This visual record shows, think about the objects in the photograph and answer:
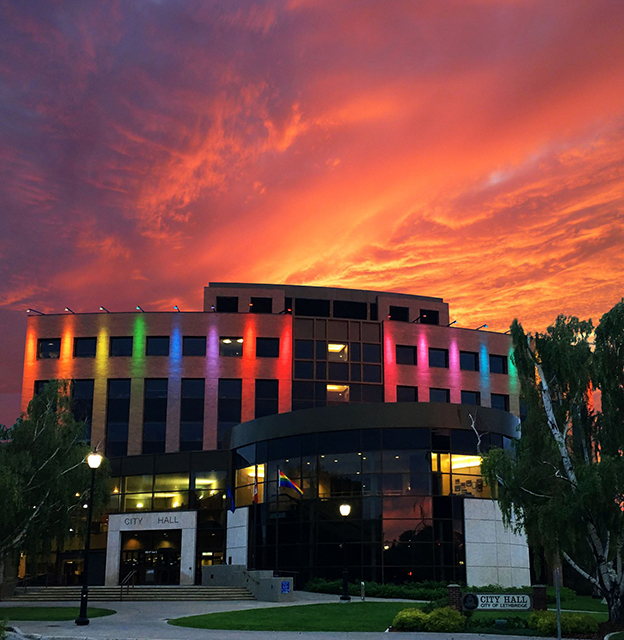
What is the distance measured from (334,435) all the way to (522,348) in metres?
16.6

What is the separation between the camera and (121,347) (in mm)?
63406

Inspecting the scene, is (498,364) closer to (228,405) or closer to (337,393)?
(337,393)

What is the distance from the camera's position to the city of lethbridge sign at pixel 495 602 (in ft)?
82.5

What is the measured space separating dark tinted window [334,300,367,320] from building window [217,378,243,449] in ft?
39.5

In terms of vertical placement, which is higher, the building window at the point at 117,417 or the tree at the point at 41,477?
the building window at the point at 117,417

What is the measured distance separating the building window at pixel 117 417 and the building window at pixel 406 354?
2235 centimetres

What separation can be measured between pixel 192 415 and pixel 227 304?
11.3 meters

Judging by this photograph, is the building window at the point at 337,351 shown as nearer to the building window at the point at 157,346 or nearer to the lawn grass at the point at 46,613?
the building window at the point at 157,346

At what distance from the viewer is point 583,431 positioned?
87.0 ft

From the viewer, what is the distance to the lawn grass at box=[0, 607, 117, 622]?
98.5 ft

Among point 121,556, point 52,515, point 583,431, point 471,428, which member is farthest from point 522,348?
point 121,556

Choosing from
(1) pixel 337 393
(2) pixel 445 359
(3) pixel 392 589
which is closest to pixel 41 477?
(3) pixel 392 589

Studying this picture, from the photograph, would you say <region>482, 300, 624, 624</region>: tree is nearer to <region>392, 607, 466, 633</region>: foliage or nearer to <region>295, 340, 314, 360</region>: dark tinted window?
<region>392, 607, 466, 633</region>: foliage

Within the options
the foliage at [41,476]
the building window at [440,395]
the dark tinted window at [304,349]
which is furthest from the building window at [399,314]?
the foliage at [41,476]
